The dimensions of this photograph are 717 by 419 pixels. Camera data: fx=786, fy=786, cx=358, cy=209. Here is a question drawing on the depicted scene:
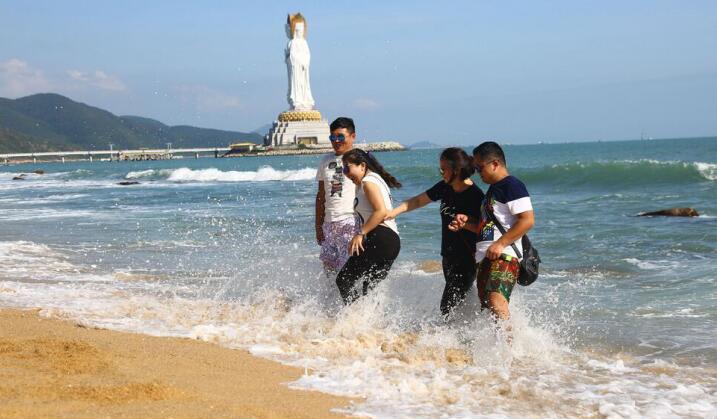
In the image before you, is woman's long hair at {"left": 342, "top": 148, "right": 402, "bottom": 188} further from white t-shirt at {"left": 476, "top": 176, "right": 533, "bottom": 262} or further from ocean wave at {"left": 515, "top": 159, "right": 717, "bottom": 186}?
ocean wave at {"left": 515, "top": 159, "right": 717, "bottom": 186}

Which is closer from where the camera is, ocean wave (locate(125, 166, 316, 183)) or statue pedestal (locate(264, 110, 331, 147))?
ocean wave (locate(125, 166, 316, 183))

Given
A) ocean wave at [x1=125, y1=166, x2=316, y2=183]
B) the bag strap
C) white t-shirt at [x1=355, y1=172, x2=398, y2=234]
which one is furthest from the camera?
ocean wave at [x1=125, y1=166, x2=316, y2=183]

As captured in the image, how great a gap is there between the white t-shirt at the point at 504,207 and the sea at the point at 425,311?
0.48 meters

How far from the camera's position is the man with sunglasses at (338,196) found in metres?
5.48

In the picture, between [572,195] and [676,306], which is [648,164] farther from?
[676,306]

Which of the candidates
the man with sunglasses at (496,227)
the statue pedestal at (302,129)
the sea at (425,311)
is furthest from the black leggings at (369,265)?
the statue pedestal at (302,129)

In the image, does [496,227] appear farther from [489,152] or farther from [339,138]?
[339,138]

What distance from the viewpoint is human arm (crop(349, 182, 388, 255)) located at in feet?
16.8

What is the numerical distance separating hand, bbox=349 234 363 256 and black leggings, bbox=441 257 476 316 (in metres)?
0.57

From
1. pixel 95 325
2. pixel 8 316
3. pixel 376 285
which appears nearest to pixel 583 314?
pixel 376 285

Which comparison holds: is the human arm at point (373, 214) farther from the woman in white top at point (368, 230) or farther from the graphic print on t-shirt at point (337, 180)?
the graphic print on t-shirt at point (337, 180)

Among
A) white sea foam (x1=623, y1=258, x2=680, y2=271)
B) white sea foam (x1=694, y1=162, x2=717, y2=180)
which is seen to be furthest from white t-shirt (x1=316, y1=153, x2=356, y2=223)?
white sea foam (x1=694, y1=162, x2=717, y2=180)

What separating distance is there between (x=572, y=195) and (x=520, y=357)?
18.9 metres

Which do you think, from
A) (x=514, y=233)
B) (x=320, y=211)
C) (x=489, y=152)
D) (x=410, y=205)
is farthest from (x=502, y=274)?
(x=320, y=211)
